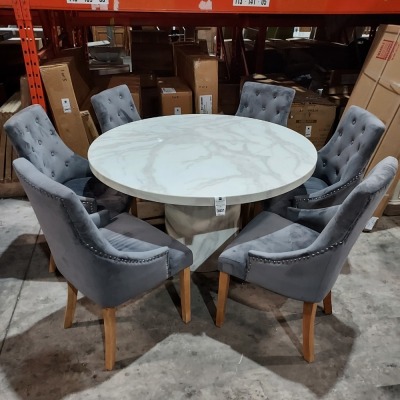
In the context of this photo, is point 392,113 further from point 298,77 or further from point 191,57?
point 298,77

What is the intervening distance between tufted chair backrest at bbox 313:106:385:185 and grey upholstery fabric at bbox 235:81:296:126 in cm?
41

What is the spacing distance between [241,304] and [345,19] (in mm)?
3233

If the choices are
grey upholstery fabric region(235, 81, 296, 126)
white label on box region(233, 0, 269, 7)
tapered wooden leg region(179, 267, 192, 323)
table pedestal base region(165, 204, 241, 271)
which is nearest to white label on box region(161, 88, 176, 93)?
grey upholstery fabric region(235, 81, 296, 126)

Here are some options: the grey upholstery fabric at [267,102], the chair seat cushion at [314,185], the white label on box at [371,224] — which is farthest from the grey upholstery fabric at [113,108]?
the white label on box at [371,224]

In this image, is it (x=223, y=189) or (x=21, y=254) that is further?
(x=21, y=254)

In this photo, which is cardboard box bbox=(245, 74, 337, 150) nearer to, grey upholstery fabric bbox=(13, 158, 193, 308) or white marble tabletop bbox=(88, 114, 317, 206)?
white marble tabletop bbox=(88, 114, 317, 206)

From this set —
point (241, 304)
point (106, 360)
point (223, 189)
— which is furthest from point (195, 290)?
point (223, 189)

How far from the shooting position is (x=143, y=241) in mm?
1579

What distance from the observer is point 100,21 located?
3629mm

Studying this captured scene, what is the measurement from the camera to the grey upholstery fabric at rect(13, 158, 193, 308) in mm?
1146

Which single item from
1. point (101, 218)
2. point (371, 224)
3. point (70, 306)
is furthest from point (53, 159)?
point (371, 224)

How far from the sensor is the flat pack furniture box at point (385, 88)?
2.28 m

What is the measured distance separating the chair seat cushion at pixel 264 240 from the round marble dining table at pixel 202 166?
6.7 inches

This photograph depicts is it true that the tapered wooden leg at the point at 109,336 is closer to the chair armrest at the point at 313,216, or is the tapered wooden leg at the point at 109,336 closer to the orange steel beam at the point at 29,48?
the chair armrest at the point at 313,216
